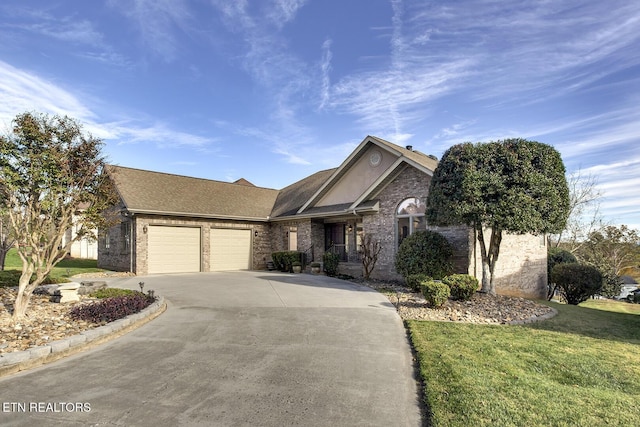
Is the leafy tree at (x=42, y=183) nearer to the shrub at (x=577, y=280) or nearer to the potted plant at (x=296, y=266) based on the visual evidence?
the potted plant at (x=296, y=266)

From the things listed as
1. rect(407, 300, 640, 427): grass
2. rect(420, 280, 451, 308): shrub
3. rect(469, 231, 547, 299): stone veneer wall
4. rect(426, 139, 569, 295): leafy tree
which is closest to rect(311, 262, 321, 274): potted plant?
rect(469, 231, 547, 299): stone veneer wall

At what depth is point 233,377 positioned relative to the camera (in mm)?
4398

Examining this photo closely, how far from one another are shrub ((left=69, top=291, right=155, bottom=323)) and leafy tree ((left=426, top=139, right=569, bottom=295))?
28.7ft

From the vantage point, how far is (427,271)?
11.6 m

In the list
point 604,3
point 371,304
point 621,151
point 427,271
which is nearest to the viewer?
point 604,3

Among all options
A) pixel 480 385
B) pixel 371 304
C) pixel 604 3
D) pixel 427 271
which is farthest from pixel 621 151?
pixel 480 385

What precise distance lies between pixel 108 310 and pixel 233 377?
4.50m

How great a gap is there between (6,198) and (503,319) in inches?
448

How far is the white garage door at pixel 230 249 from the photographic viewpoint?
18.7m

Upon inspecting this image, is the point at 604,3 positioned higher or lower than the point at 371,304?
higher

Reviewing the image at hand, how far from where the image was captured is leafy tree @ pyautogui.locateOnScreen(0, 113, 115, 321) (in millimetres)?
7070

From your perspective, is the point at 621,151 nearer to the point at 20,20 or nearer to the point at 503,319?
the point at 503,319

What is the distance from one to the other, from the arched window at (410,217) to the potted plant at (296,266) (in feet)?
19.6

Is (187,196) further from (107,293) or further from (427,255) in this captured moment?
(427,255)
